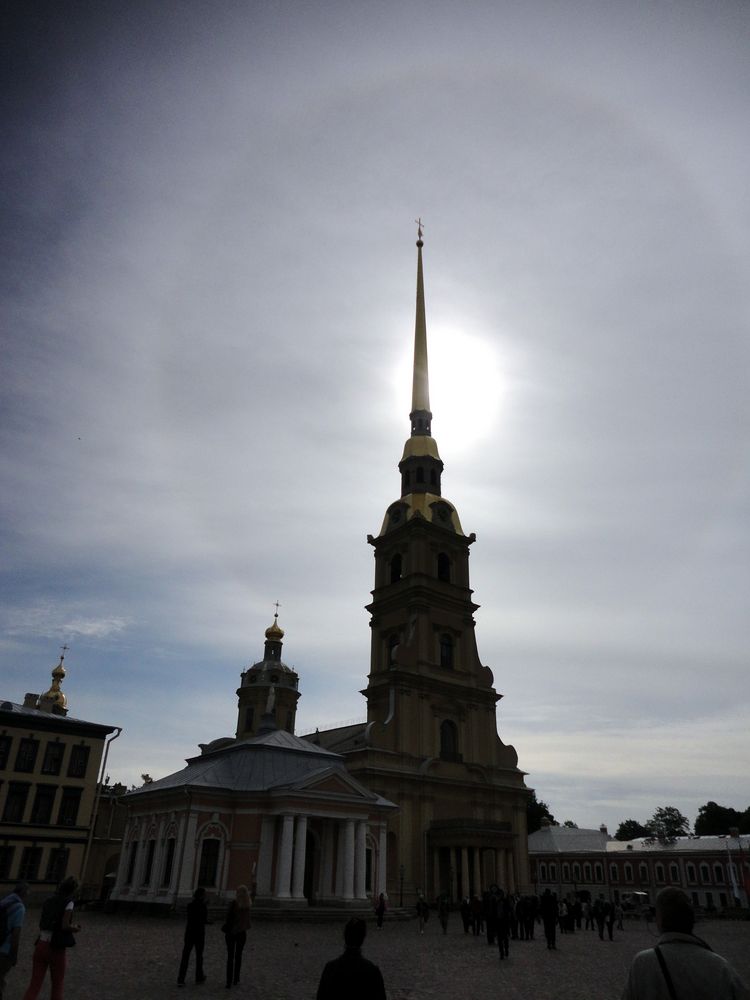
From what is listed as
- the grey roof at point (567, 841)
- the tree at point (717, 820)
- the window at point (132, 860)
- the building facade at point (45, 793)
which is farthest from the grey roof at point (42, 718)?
the tree at point (717, 820)

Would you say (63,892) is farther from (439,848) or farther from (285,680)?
(285,680)

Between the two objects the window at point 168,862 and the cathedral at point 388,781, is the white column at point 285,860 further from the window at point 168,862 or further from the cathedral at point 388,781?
the window at point 168,862

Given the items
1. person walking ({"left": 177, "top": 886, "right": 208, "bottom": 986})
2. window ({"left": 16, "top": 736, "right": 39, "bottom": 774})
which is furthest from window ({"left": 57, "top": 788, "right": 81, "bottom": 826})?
person walking ({"left": 177, "top": 886, "right": 208, "bottom": 986})

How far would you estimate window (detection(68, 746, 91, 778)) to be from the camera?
42994 millimetres

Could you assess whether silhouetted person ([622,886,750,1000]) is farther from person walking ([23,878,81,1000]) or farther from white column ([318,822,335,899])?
white column ([318,822,335,899])

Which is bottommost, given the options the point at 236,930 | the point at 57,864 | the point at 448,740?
the point at 236,930

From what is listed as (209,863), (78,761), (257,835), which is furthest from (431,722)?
(78,761)

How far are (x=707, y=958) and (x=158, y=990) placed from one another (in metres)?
11.4

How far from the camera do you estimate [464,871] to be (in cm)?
3953

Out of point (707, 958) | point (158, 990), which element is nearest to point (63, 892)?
point (158, 990)

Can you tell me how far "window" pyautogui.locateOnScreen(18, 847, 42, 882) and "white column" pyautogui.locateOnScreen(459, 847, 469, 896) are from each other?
24107 mm

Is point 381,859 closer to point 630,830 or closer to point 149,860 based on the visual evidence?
point 149,860

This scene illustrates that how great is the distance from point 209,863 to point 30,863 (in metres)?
16.0

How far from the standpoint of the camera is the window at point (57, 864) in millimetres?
40031
